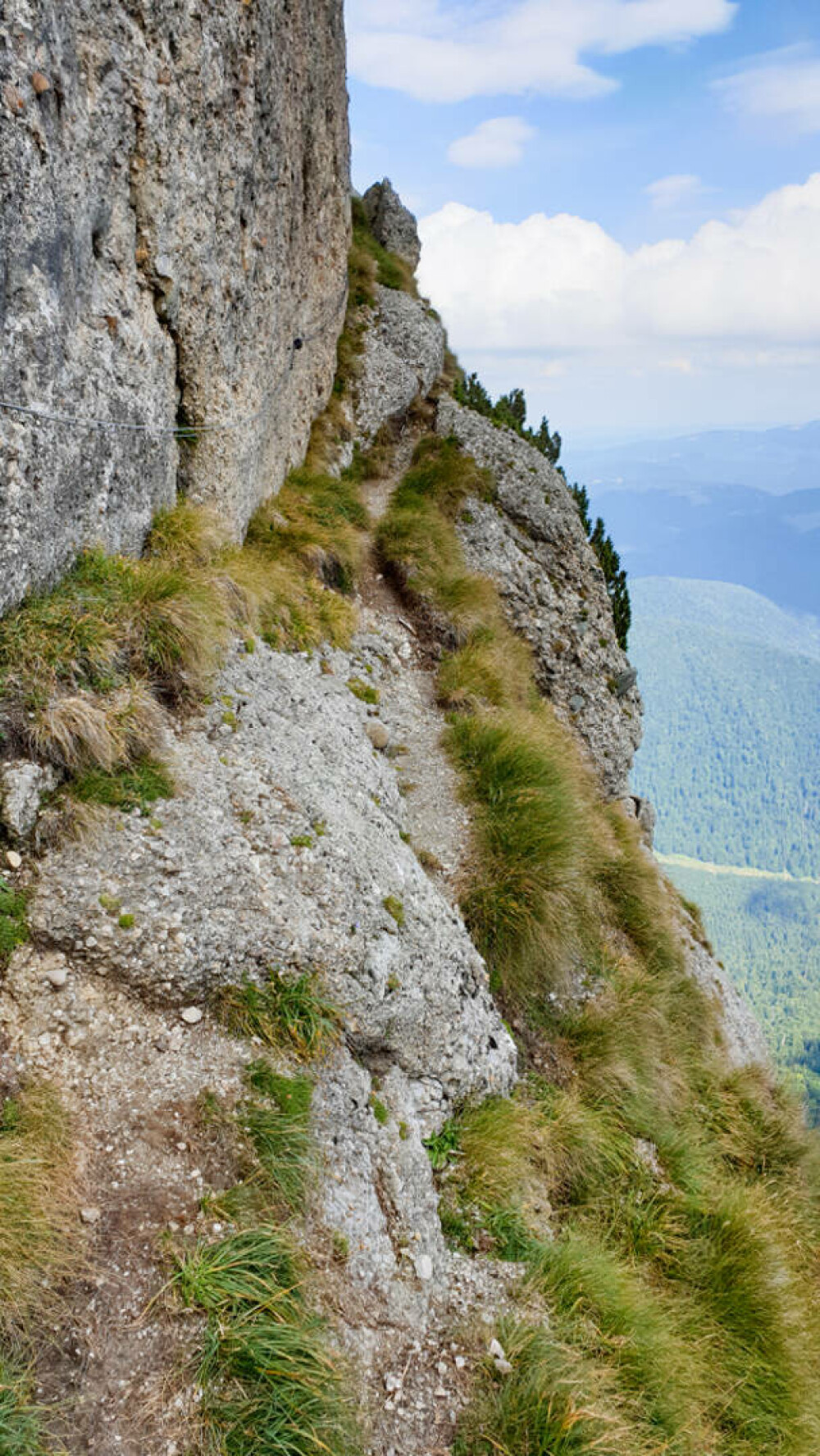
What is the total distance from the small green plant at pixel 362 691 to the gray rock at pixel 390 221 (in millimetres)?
20547

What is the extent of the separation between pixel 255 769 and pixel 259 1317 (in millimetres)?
4157

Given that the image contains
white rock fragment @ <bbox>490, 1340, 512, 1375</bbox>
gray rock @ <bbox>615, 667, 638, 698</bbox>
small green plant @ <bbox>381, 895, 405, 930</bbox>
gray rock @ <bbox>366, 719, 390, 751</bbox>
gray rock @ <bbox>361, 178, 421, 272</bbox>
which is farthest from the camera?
gray rock @ <bbox>361, 178, 421, 272</bbox>

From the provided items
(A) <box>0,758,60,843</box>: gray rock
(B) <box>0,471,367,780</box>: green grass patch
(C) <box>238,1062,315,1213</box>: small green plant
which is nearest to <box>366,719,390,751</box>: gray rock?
(B) <box>0,471,367,780</box>: green grass patch

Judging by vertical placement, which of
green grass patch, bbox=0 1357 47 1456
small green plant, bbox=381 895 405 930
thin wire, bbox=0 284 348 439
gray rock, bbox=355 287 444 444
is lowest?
green grass patch, bbox=0 1357 47 1456

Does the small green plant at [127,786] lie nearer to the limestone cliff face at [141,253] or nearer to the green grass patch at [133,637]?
the green grass patch at [133,637]

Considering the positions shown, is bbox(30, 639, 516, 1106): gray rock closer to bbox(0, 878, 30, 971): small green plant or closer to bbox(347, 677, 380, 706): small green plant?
bbox(0, 878, 30, 971): small green plant

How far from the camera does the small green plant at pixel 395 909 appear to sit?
22.9 feet

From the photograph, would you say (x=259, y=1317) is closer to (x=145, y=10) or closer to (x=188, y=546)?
(x=188, y=546)

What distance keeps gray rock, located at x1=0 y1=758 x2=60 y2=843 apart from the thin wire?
268 cm

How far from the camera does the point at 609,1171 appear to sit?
7.25 m

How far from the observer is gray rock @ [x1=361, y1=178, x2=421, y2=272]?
25.4 m

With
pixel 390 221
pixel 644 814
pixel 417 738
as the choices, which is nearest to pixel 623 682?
pixel 644 814

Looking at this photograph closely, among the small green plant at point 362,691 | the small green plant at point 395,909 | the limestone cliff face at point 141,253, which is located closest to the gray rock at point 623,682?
the small green plant at point 362,691

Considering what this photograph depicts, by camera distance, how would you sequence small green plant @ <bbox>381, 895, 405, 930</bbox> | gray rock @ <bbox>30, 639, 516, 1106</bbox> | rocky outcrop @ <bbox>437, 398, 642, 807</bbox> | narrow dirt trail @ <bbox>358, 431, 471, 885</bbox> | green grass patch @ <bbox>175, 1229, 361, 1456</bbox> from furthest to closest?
Answer: rocky outcrop @ <bbox>437, 398, 642, 807</bbox>, narrow dirt trail @ <bbox>358, 431, 471, 885</bbox>, small green plant @ <bbox>381, 895, 405, 930</bbox>, gray rock @ <bbox>30, 639, 516, 1106</bbox>, green grass patch @ <bbox>175, 1229, 361, 1456</bbox>
